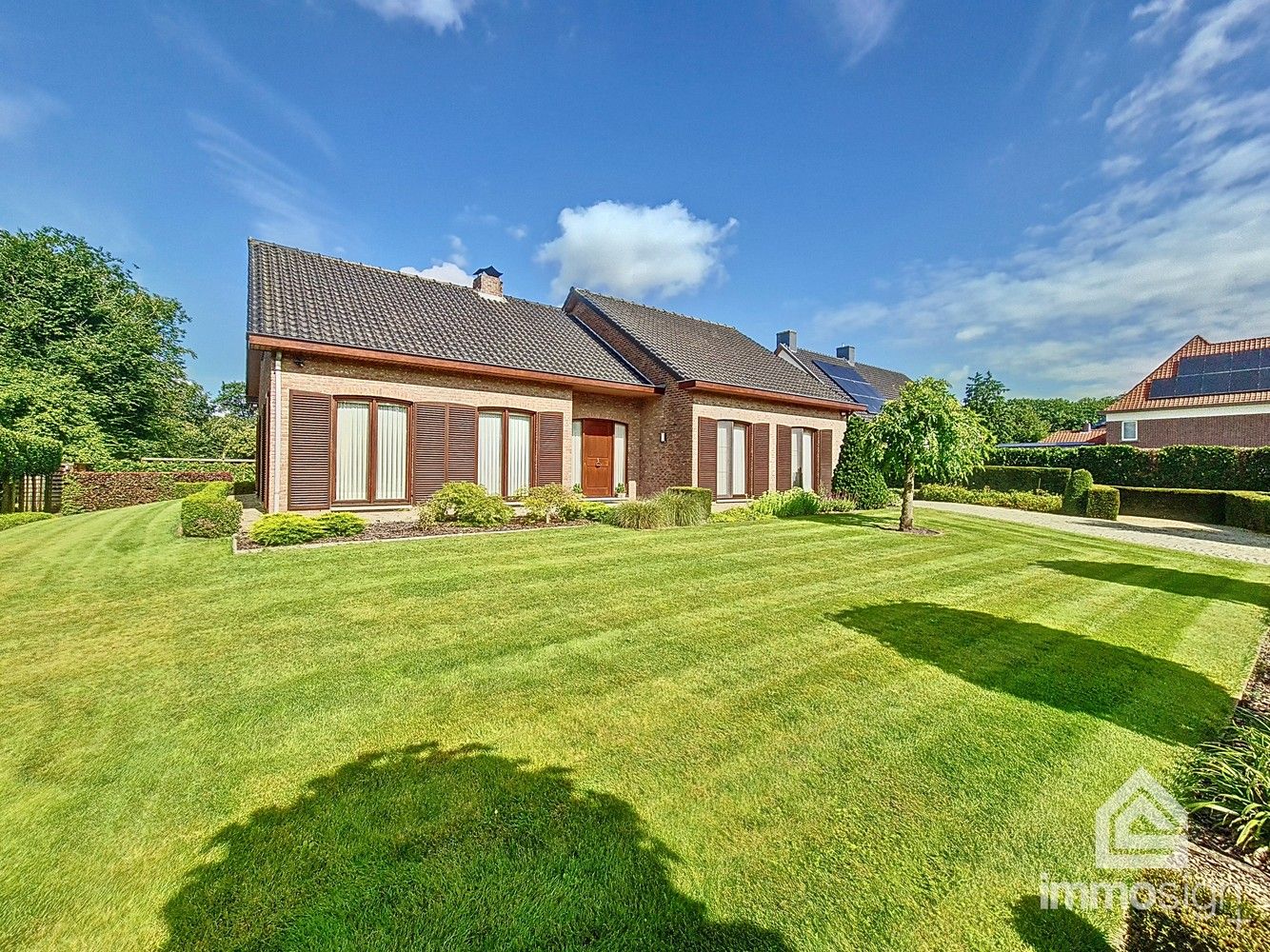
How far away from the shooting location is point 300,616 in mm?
4738

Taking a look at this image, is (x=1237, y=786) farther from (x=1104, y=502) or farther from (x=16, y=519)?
(x=16, y=519)

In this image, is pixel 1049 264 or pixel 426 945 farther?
pixel 1049 264

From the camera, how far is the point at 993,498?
738 inches

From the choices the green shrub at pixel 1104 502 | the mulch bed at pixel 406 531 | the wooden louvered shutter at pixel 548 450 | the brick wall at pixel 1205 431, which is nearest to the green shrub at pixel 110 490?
the mulch bed at pixel 406 531

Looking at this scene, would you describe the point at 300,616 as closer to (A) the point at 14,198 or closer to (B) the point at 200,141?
(B) the point at 200,141

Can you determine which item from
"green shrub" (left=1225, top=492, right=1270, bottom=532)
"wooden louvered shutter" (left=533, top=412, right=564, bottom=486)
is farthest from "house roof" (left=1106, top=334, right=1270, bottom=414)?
"wooden louvered shutter" (left=533, top=412, right=564, bottom=486)

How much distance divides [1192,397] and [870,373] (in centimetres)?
1434

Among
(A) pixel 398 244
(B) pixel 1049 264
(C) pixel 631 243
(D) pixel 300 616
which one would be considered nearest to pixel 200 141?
(A) pixel 398 244

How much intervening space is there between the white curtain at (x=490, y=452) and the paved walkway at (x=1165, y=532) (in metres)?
13.5

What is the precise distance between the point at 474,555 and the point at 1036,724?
634 cm

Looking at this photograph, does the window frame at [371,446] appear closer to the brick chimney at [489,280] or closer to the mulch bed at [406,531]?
the mulch bed at [406,531]

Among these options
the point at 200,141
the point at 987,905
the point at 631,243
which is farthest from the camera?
the point at 631,243

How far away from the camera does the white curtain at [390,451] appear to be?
1005cm

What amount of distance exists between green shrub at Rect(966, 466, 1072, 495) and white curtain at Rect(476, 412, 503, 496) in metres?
16.7
